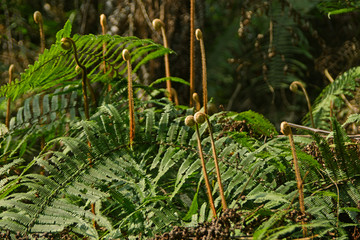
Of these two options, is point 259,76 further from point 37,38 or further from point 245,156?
point 245,156

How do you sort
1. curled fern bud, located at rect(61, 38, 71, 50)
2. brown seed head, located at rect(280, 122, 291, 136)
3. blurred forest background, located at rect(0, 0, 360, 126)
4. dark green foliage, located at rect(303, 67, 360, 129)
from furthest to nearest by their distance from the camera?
blurred forest background, located at rect(0, 0, 360, 126) → dark green foliage, located at rect(303, 67, 360, 129) → curled fern bud, located at rect(61, 38, 71, 50) → brown seed head, located at rect(280, 122, 291, 136)

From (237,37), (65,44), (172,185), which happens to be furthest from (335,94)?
(237,37)

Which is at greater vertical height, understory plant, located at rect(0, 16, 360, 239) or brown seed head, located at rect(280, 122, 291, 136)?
brown seed head, located at rect(280, 122, 291, 136)

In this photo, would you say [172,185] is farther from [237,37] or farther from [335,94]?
[237,37]

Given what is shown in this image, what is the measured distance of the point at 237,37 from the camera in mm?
4539

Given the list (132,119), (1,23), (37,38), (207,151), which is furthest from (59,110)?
(37,38)

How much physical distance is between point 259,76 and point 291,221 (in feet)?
12.2

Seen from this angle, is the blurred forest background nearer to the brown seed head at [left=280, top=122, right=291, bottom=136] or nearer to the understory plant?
the understory plant

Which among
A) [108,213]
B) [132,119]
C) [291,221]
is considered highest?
[132,119]

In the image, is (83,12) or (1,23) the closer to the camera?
(83,12)

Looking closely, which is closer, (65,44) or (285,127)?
(285,127)

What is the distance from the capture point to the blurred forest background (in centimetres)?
228

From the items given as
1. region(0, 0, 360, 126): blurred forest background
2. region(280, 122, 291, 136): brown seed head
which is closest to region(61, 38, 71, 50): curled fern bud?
region(280, 122, 291, 136): brown seed head

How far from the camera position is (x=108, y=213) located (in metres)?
1.18
